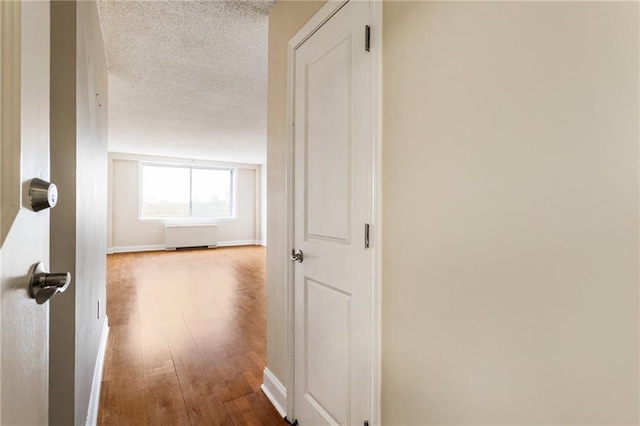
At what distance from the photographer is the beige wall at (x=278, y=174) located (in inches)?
69.6

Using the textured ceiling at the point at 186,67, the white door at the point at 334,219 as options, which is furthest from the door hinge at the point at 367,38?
the textured ceiling at the point at 186,67

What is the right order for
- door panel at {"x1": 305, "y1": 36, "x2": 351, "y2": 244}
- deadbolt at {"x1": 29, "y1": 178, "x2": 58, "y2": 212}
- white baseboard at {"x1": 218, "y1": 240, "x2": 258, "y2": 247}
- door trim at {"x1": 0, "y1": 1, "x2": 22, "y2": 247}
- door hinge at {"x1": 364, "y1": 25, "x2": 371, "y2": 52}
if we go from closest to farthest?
door trim at {"x1": 0, "y1": 1, "x2": 22, "y2": 247}
deadbolt at {"x1": 29, "y1": 178, "x2": 58, "y2": 212}
door hinge at {"x1": 364, "y1": 25, "x2": 371, "y2": 52}
door panel at {"x1": 305, "y1": 36, "x2": 351, "y2": 244}
white baseboard at {"x1": 218, "y1": 240, "x2": 258, "y2": 247}

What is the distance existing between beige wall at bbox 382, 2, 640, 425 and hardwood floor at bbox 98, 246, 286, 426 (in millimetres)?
1216

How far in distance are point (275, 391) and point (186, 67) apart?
275cm

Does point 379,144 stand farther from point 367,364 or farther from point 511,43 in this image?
point 367,364

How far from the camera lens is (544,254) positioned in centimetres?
70

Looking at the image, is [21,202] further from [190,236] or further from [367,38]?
[190,236]

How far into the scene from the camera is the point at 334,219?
1.35 meters

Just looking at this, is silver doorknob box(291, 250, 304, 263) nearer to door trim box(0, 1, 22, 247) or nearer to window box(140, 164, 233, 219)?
door trim box(0, 1, 22, 247)

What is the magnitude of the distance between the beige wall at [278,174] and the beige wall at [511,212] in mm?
822

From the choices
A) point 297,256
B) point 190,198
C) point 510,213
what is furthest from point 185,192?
point 510,213

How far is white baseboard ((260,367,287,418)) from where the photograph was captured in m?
1.74

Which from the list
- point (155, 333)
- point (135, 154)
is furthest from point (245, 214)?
point (155, 333)

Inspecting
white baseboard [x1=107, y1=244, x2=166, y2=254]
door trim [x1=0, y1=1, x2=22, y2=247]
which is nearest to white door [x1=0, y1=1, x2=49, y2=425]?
door trim [x1=0, y1=1, x2=22, y2=247]
